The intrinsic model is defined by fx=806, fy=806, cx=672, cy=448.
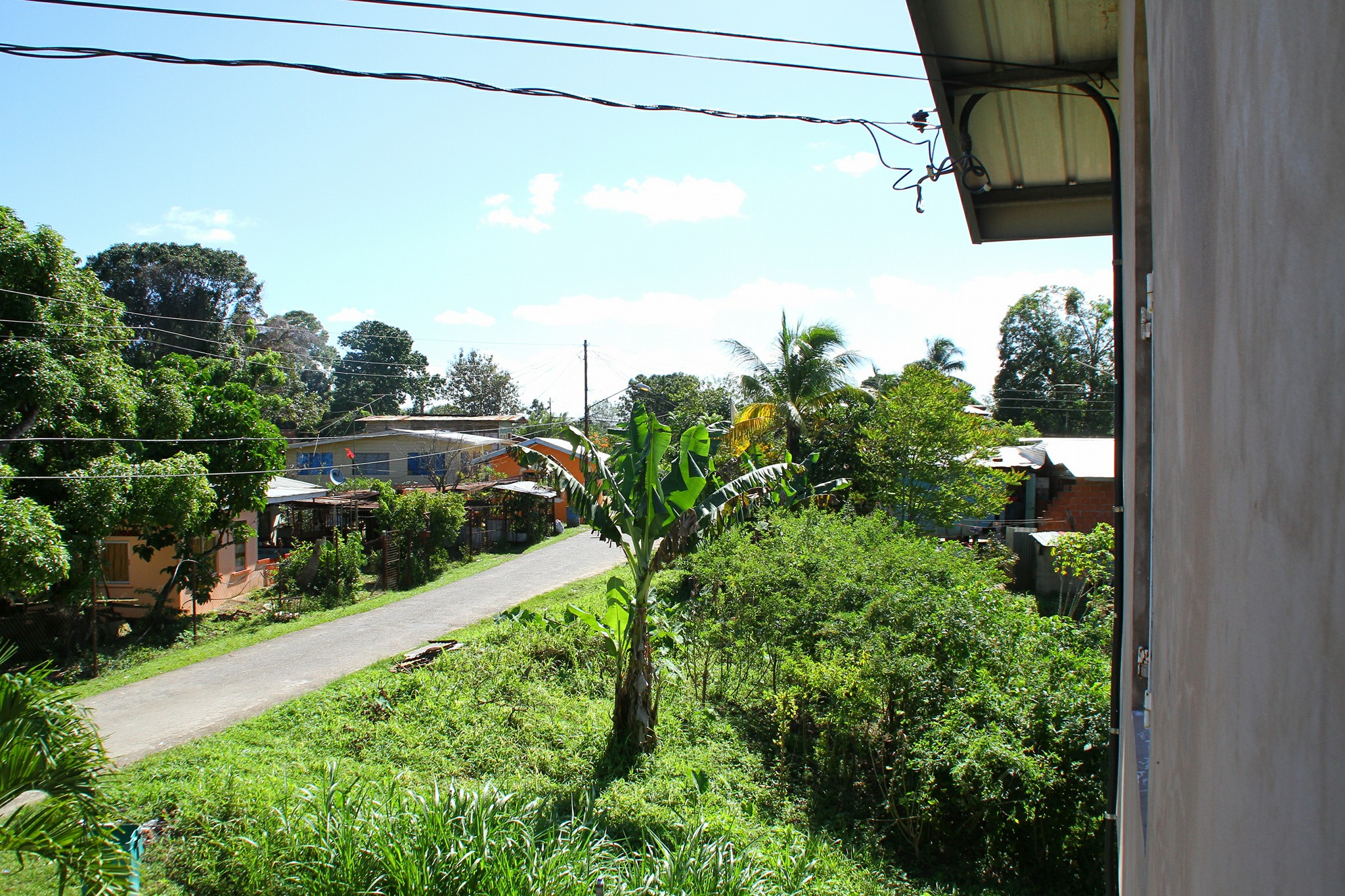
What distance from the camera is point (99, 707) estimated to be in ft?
44.3

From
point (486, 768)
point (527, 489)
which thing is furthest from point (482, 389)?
point (486, 768)

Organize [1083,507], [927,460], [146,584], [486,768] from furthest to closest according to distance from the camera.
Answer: [1083,507], [146,584], [927,460], [486,768]

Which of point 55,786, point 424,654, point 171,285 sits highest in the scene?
point 171,285

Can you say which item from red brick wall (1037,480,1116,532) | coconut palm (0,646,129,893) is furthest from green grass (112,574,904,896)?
red brick wall (1037,480,1116,532)

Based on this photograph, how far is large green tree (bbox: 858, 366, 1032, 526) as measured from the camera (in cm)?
1842

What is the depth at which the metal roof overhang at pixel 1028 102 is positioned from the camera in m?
3.82

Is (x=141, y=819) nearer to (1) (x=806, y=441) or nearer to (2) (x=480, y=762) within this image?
(2) (x=480, y=762)

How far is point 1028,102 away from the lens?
181 inches

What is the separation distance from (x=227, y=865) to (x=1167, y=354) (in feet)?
25.1

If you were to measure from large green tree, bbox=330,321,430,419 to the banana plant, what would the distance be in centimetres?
5451

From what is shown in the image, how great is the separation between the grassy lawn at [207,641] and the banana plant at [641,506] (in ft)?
33.4

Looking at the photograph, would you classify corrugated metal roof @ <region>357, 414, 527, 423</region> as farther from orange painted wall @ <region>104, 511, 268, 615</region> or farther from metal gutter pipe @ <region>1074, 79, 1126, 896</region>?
metal gutter pipe @ <region>1074, 79, 1126, 896</region>

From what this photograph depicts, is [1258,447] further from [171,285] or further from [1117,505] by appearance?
[171,285]

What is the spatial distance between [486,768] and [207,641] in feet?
40.0
